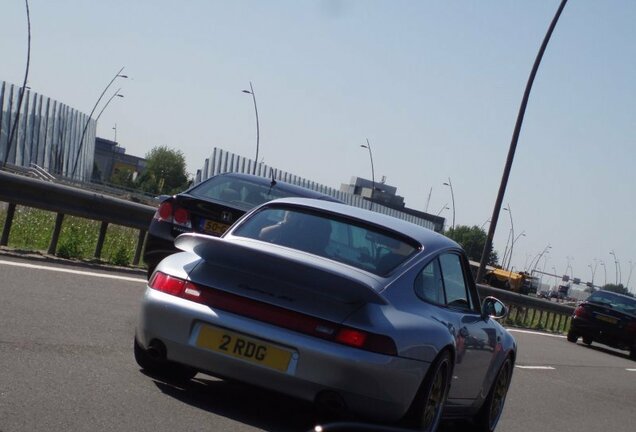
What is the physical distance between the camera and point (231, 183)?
1353 cm

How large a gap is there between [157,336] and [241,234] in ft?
3.57

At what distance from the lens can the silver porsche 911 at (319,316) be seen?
6.83 m

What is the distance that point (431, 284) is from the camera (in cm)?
783

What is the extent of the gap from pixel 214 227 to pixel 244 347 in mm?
5698

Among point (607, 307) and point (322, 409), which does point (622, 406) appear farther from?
point (607, 307)

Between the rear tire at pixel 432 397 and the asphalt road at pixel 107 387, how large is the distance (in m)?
0.82

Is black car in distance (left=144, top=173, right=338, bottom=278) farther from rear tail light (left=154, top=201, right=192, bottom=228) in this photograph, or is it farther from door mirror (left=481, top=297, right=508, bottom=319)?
door mirror (left=481, top=297, right=508, bottom=319)

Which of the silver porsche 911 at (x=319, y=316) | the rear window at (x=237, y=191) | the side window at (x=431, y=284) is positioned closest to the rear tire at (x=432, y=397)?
the silver porsche 911 at (x=319, y=316)

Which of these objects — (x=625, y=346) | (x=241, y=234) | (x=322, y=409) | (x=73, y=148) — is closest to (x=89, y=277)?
(x=241, y=234)

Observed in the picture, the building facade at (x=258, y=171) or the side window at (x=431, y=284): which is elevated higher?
the building facade at (x=258, y=171)

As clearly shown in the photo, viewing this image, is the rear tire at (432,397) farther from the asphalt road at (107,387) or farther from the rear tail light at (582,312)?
the rear tail light at (582,312)

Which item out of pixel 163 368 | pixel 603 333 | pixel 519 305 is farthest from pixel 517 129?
pixel 163 368

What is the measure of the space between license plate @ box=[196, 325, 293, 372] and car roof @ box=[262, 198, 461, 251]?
1449mm

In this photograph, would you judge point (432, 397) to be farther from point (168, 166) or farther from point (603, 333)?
point (168, 166)
